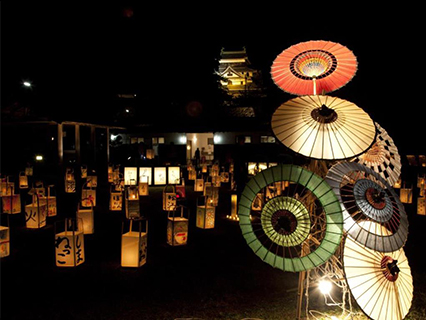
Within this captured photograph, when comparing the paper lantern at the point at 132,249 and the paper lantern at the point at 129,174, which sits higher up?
the paper lantern at the point at 129,174

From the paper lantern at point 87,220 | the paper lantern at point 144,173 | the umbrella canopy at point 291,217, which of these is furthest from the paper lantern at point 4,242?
the paper lantern at point 144,173

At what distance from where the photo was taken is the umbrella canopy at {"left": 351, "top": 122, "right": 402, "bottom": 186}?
3.33 metres

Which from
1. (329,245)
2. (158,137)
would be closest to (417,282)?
(329,245)

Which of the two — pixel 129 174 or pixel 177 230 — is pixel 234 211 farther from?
pixel 129 174

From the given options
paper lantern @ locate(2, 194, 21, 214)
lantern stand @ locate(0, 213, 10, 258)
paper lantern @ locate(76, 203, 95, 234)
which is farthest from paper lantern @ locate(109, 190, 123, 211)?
lantern stand @ locate(0, 213, 10, 258)

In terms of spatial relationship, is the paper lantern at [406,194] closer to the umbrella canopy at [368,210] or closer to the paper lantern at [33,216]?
the umbrella canopy at [368,210]

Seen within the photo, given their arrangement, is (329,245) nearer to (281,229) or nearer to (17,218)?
(281,229)

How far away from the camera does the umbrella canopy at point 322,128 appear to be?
8.32 feet

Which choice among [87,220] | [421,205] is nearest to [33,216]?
[87,220]

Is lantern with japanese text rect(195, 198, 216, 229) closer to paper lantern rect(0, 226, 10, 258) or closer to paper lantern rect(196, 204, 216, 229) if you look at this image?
paper lantern rect(196, 204, 216, 229)

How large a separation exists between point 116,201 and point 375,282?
7.54 metres

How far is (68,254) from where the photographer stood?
15.5ft

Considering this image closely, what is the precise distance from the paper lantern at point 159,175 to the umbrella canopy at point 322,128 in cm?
1146

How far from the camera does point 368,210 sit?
245 cm
